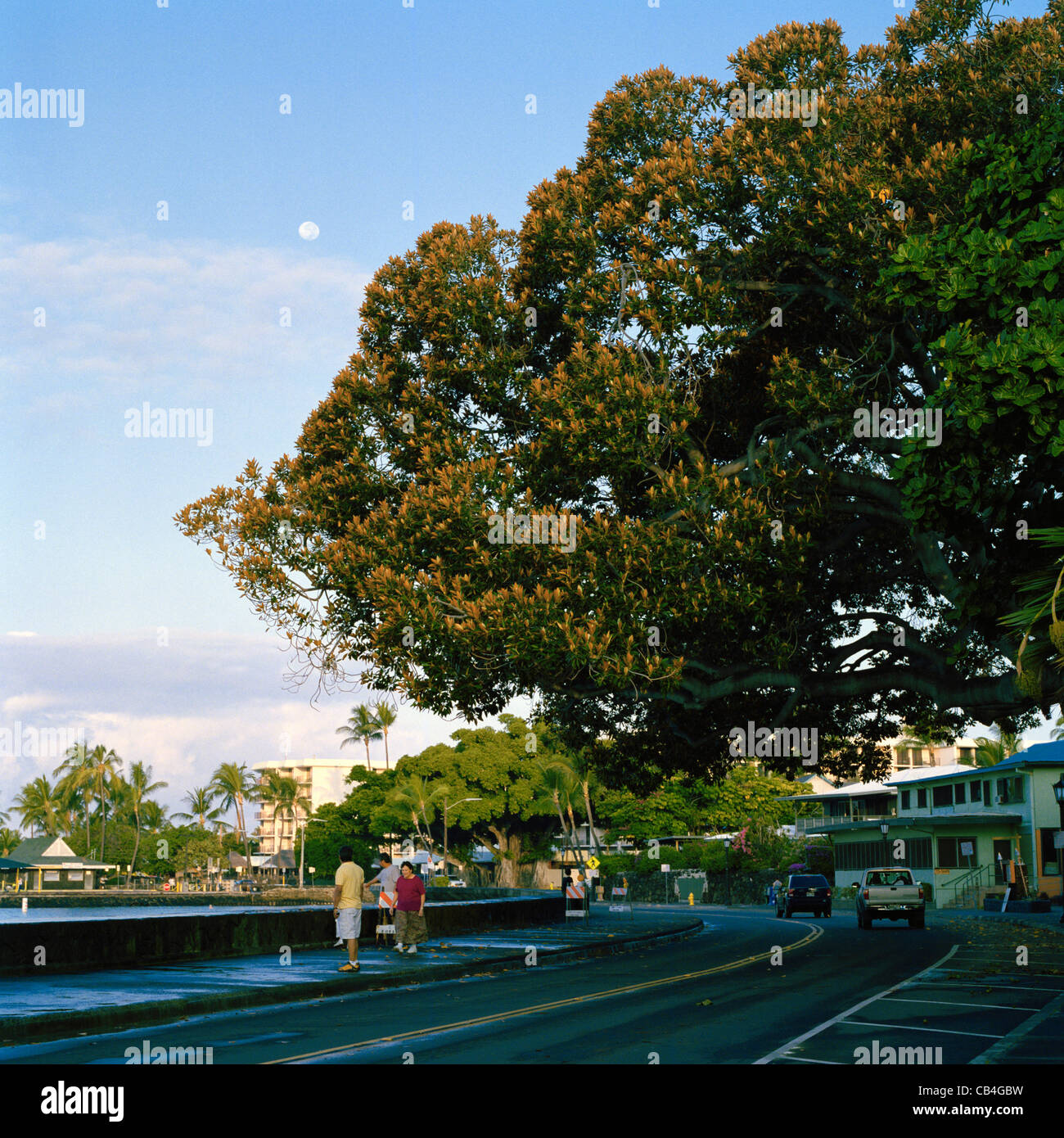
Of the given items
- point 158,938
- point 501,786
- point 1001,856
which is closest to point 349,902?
point 158,938

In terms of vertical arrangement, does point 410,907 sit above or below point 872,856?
above

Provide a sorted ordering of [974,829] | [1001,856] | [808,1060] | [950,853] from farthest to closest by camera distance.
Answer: [950,853]
[974,829]
[1001,856]
[808,1060]

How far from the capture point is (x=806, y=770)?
30.9m

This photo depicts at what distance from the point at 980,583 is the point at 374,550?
998 cm

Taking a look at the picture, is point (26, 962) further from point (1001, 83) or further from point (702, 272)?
point (1001, 83)

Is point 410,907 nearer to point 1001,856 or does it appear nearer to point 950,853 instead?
point 1001,856

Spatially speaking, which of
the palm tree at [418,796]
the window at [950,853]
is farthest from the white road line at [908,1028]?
the palm tree at [418,796]

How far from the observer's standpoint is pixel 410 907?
22938mm

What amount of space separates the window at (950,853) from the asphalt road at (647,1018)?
133 ft

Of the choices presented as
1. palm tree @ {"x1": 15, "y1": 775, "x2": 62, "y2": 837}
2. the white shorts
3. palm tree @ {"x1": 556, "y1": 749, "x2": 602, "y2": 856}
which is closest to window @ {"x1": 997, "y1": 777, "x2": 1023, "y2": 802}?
palm tree @ {"x1": 556, "y1": 749, "x2": 602, "y2": 856}

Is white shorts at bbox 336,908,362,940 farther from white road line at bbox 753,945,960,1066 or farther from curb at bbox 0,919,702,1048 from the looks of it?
white road line at bbox 753,945,960,1066

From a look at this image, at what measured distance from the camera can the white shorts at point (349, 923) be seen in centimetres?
1923

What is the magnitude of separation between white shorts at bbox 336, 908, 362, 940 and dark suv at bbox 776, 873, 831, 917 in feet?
106

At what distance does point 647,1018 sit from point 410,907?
9.98 m
